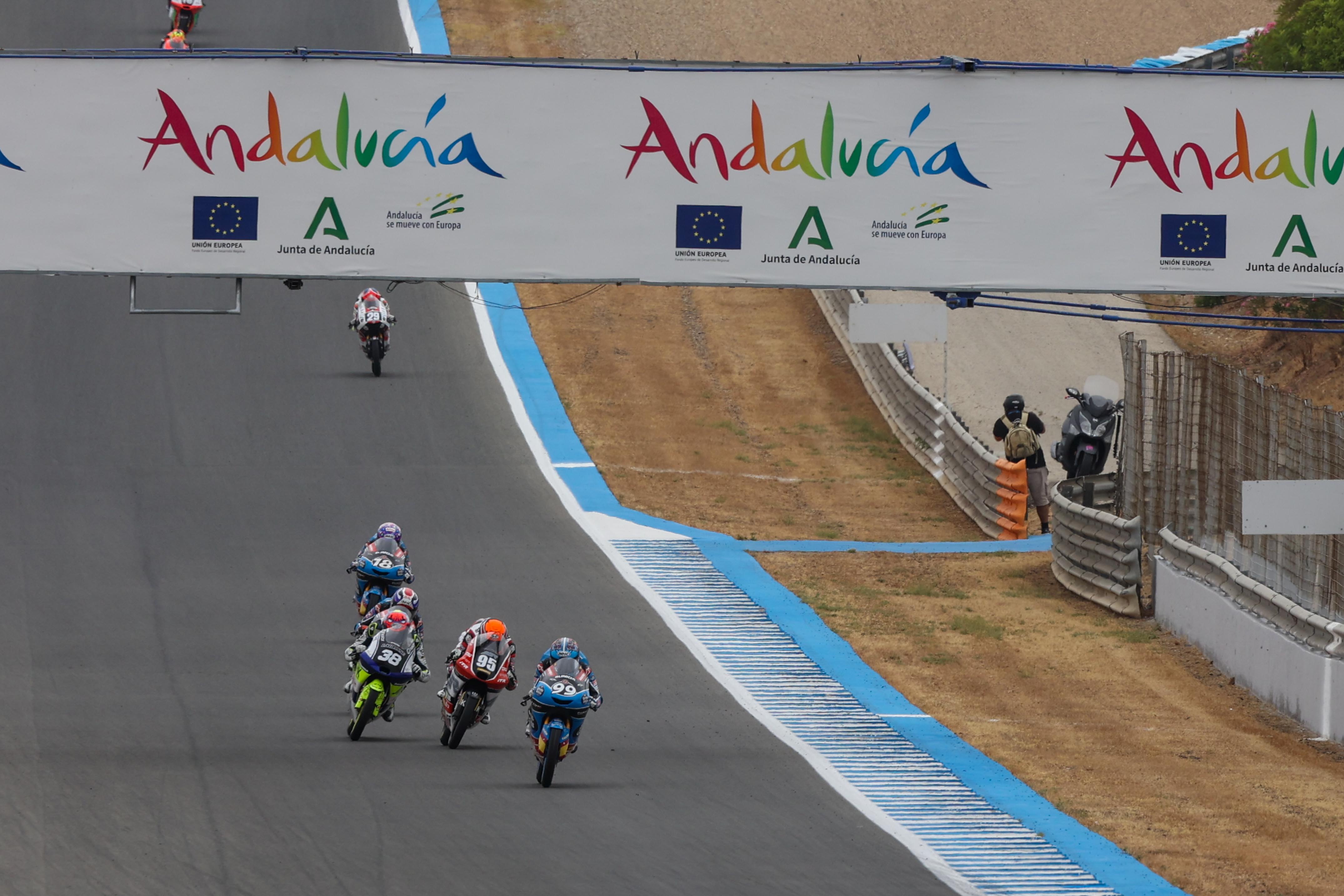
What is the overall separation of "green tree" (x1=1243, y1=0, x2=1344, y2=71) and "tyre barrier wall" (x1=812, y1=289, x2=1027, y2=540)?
9.01 meters

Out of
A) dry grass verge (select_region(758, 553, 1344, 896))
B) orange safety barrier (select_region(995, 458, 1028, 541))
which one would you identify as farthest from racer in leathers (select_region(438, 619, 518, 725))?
orange safety barrier (select_region(995, 458, 1028, 541))

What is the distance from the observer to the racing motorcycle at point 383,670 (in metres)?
14.8

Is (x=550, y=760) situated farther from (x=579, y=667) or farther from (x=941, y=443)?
(x=941, y=443)

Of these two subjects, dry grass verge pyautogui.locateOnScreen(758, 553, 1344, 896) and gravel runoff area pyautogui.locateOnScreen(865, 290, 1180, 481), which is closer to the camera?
dry grass verge pyautogui.locateOnScreen(758, 553, 1344, 896)

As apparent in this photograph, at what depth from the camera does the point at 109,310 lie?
32.4 meters

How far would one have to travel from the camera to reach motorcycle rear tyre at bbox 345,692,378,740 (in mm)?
14922

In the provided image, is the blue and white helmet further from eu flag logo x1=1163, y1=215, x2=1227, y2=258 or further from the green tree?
the green tree

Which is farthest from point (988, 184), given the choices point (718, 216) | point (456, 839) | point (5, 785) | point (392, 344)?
point (392, 344)

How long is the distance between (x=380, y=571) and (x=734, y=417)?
13.9 m

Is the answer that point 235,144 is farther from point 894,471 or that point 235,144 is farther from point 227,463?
point 894,471

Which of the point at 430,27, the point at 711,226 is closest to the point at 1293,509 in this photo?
the point at 711,226

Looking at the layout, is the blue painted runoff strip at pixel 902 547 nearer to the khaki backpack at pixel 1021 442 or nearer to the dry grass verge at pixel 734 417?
→ the dry grass verge at pixel 734 417

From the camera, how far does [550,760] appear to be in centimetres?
1373

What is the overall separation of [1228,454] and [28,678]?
12371mm
